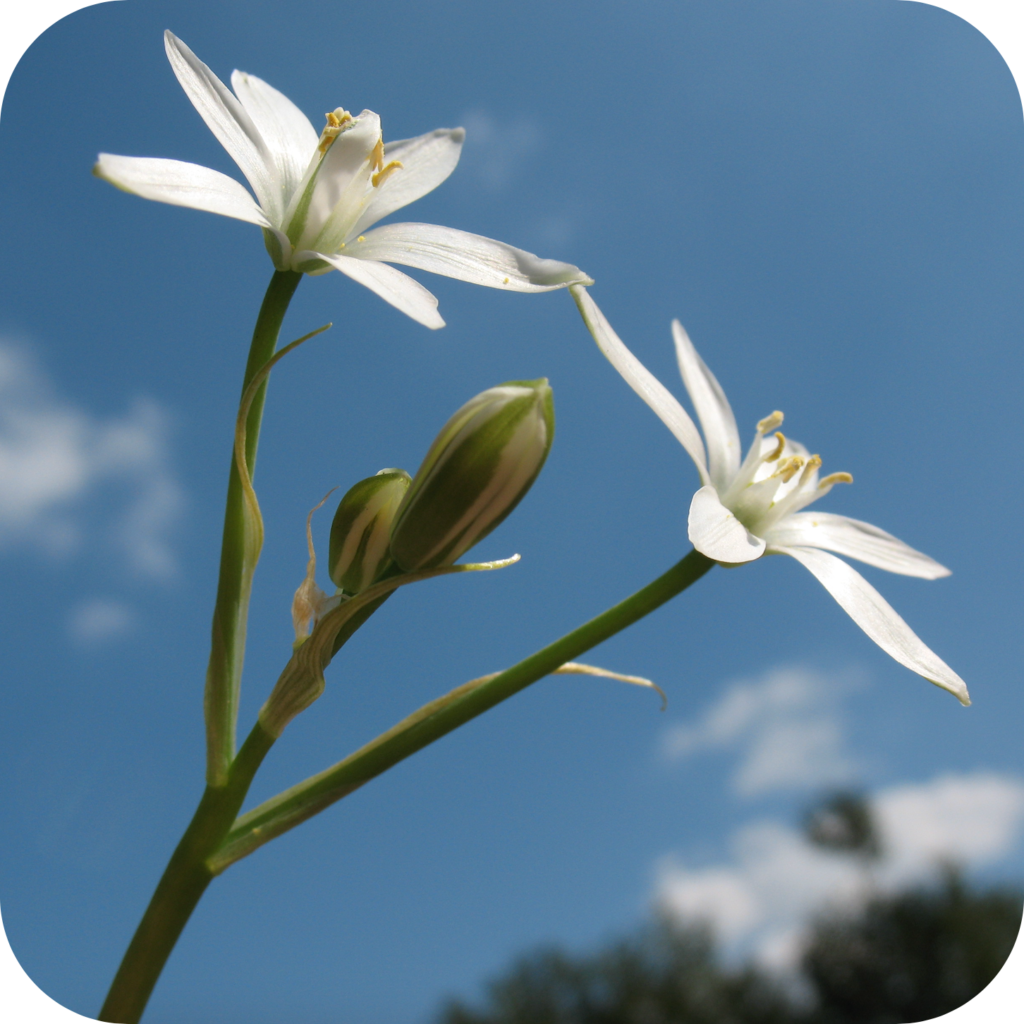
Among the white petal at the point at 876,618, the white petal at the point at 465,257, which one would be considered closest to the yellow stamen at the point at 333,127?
the white petal at the point at 465,257

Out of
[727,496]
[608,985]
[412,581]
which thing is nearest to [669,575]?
[727,496]

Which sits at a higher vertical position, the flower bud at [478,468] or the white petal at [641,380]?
the white petal at [641,380]

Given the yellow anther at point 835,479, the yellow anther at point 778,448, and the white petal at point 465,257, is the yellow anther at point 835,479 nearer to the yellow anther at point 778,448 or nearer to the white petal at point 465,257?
the yellow anther at point 778,448

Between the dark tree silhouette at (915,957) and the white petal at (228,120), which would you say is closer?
the white petal at (228,120)

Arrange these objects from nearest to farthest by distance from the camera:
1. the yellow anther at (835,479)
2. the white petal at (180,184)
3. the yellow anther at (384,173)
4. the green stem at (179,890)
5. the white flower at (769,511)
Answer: the white petal at (180,184), the green stem at (179,890), the white flower at (769,511), the yellow anther at (384,173), the yellow anther at (835,479)

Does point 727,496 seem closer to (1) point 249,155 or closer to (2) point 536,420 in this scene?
(2) point 536,420

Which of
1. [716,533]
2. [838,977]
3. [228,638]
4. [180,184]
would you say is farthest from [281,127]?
[838,977]
